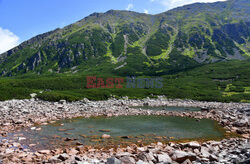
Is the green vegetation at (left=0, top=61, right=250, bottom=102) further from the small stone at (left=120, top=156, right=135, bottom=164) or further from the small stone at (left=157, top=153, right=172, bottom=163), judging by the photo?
the small stone at (left=157, top=153, right=172, bottom=163)

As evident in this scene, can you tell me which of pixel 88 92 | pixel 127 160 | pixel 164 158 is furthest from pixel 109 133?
pixel 88 92

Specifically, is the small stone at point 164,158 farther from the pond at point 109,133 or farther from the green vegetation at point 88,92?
the green vegetation at point 88,92

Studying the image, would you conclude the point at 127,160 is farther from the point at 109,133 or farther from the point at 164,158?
the point at 109,133

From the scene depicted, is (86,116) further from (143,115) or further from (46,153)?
(46,153)

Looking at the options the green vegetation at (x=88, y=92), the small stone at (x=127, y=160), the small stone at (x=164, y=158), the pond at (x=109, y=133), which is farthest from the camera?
→ the green vegetation at (x=88, y=92)

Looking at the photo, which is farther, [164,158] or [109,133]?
[109,133]

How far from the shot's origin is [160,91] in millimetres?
84250

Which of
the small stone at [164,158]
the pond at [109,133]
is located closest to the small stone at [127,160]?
the small stone at [164,158]

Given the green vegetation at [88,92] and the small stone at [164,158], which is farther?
the green vegetation at [88,92]

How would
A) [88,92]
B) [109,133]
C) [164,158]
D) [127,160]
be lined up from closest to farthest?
[127,160]
[164,158]
[109,133]
[88,92]

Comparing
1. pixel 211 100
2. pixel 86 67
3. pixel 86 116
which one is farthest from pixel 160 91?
pixel 86 67

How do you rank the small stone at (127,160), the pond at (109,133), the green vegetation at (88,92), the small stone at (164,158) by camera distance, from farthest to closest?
the green vegetation at (88,92) → the pond at (109,133) → the small stone at (164,158) → the small stone at (127,160)

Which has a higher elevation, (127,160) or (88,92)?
(127,160)

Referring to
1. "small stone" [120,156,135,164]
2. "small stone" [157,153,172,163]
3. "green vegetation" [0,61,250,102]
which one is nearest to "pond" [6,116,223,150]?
"small stone" [120,156,135,164]
